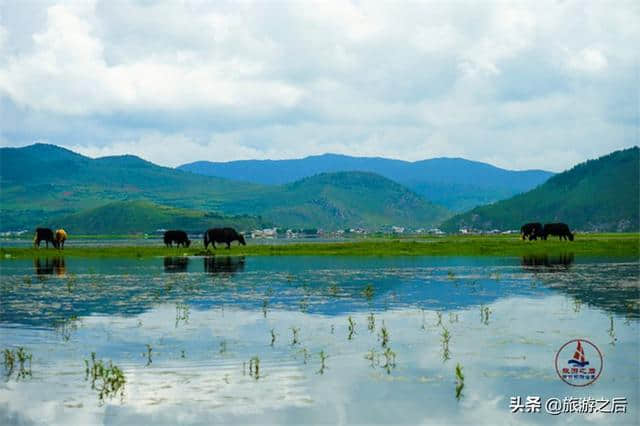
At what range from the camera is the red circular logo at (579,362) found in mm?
19875

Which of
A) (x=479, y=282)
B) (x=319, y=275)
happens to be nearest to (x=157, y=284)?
(x=319, y=275)

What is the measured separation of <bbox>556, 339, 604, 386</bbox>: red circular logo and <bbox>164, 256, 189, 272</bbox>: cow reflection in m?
35.3

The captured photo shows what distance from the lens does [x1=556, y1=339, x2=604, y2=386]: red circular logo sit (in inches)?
782

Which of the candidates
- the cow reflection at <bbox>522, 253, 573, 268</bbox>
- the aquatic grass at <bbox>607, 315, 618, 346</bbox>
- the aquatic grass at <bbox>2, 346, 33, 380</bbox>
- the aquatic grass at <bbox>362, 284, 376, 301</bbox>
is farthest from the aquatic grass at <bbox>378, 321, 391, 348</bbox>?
the cow reflection at <bbox>522, 253, 573, 268</bbox>

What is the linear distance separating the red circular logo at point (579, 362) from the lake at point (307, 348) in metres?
0.34

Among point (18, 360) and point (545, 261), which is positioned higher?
point (545, 261)

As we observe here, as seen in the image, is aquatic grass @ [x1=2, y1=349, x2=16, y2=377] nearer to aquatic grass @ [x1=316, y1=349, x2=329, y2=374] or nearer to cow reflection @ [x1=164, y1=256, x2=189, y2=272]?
aquatic grass @ [x1=316, y1=349, x2=329, y2=374]

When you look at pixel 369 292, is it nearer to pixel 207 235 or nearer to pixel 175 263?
pixel 175 263

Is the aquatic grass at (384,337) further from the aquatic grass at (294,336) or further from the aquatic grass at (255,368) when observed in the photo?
the aquatic grass at (255,368)

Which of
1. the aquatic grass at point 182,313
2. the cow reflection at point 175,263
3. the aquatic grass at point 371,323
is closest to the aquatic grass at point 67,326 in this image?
the aquatic grass at point 182,313

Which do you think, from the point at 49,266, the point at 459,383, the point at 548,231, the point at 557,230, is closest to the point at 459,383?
the point at 459,383

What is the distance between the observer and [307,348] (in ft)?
77.9

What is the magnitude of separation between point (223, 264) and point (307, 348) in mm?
37963

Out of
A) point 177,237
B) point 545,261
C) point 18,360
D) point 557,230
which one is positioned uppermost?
point 557,230
